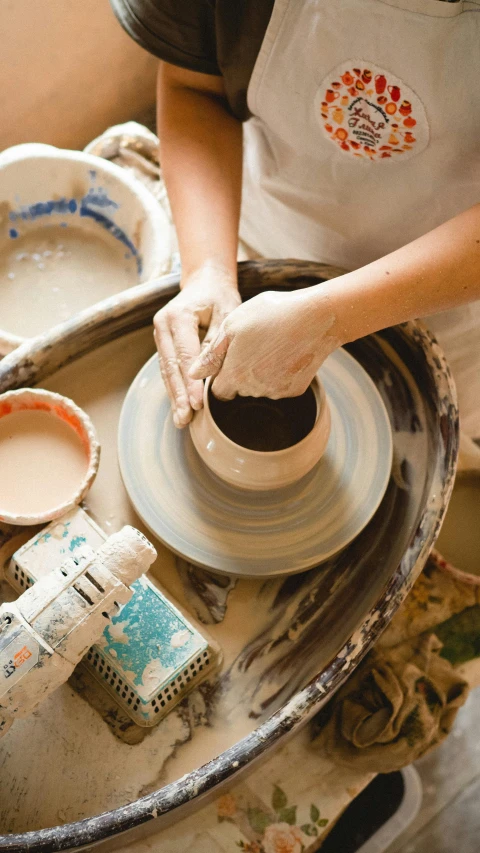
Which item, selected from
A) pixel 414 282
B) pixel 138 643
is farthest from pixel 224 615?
pixel 414 282

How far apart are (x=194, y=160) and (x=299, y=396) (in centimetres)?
58

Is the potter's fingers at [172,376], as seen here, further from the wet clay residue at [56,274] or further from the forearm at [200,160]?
the wet clay residue at [56,274]

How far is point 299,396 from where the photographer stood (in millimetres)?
1376

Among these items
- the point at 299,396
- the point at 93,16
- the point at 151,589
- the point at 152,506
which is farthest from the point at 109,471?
the point at 93,16

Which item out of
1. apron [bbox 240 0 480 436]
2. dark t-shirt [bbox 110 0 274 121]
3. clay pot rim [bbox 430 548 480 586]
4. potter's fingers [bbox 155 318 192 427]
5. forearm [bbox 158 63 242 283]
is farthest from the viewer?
clay pot rim [bbox 430 548 480 586]

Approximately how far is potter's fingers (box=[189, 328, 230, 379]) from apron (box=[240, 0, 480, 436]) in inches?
17.5

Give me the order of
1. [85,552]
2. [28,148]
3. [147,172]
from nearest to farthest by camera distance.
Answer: [85,552], [28,148], [147,172]

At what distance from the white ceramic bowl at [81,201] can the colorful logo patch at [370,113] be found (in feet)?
2.56

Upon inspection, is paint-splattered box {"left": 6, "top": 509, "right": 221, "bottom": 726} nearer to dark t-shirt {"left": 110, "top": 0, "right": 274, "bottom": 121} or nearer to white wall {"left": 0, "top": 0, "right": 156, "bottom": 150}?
dark t-shirt {"left": 110, "top": 0, "right": 274, "bottom": 121}

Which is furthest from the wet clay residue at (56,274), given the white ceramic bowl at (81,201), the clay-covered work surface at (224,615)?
the clay-covered work surface at (224,615)

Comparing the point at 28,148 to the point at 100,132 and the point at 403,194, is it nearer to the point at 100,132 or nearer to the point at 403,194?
the point at 100,132

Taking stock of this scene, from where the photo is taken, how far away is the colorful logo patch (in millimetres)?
1149

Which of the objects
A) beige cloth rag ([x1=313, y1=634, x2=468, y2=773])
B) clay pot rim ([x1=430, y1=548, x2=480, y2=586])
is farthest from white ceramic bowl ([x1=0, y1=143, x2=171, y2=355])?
beige cloth rag ([x1=313, y1=634, x2=468, y2=773])

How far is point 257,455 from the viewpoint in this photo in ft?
3.98
